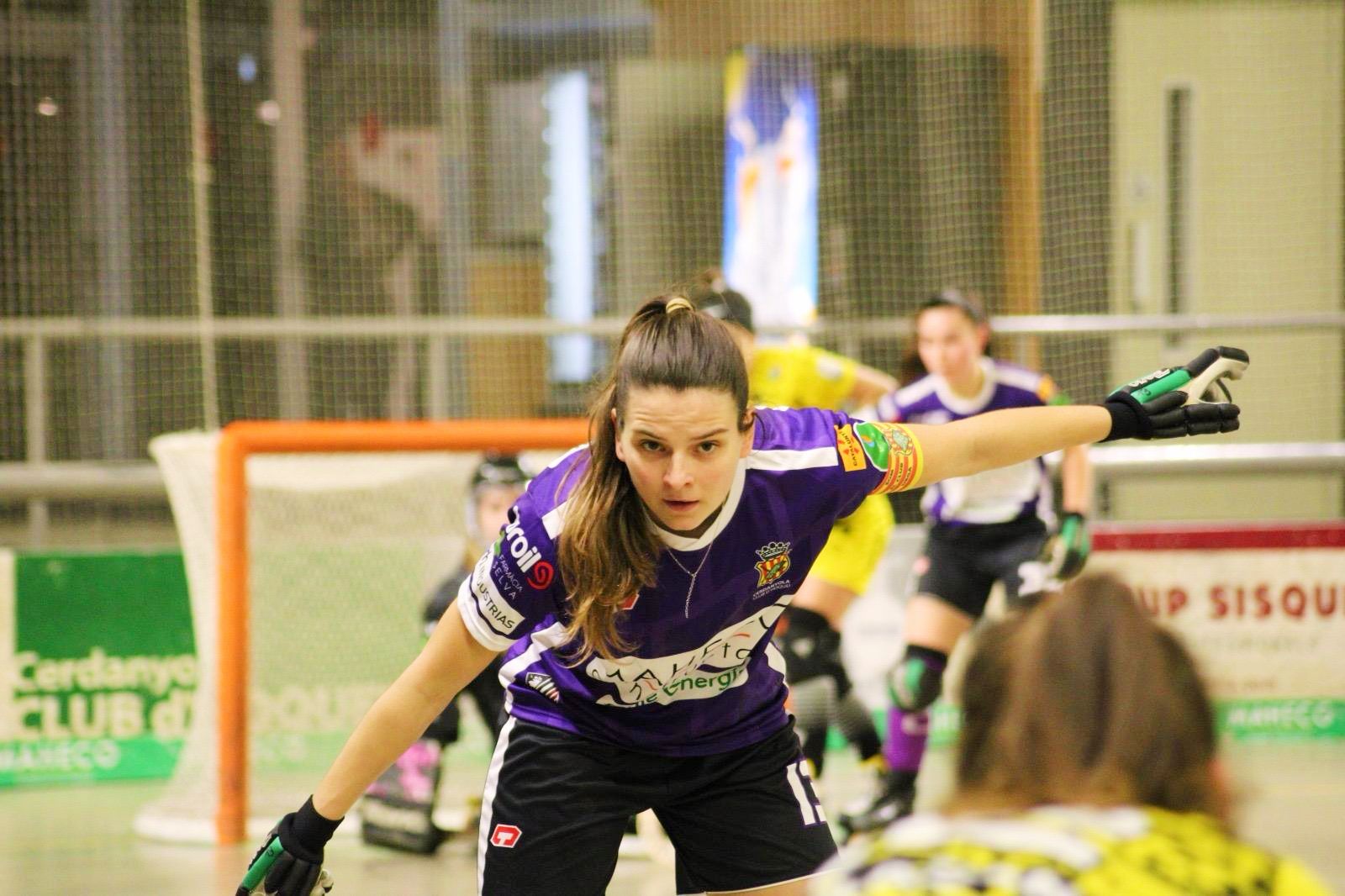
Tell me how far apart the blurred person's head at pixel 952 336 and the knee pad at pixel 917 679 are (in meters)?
0.86

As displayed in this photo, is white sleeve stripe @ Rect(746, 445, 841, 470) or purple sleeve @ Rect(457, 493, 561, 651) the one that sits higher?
white sleeve stripe @ Rect(746, 445, 841, 470)

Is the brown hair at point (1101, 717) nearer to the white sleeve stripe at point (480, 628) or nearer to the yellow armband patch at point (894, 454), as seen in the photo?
the white sleeve stripe at point (480, 628)

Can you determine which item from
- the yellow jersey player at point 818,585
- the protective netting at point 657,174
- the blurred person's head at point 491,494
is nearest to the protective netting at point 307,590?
the blurred person's head at point 491,494

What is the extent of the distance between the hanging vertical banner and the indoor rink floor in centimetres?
354

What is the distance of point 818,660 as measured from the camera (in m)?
4.63

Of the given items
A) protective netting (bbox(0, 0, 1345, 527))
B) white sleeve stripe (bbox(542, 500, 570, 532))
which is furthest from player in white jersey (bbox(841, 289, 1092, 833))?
protective netting (bbox(0, 0, 1345, 527))

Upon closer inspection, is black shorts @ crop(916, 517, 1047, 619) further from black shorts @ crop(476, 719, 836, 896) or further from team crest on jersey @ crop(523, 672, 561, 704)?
team crest on jersey @ crop(523, 672, 561, 704)

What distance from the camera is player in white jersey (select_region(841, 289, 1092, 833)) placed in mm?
4656

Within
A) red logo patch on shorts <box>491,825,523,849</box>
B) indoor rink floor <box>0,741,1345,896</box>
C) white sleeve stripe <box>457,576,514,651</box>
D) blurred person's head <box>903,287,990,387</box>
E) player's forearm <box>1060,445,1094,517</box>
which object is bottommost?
indoor rink floor <box>0,741,1345,896</box>

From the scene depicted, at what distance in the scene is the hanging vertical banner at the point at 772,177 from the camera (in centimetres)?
844

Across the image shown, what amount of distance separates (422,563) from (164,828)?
4.41ft

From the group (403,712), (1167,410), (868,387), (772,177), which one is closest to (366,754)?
(403,712)

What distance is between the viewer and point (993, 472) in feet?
15.6

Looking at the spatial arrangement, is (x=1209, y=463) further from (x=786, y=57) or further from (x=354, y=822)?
(x=354, y=822)
